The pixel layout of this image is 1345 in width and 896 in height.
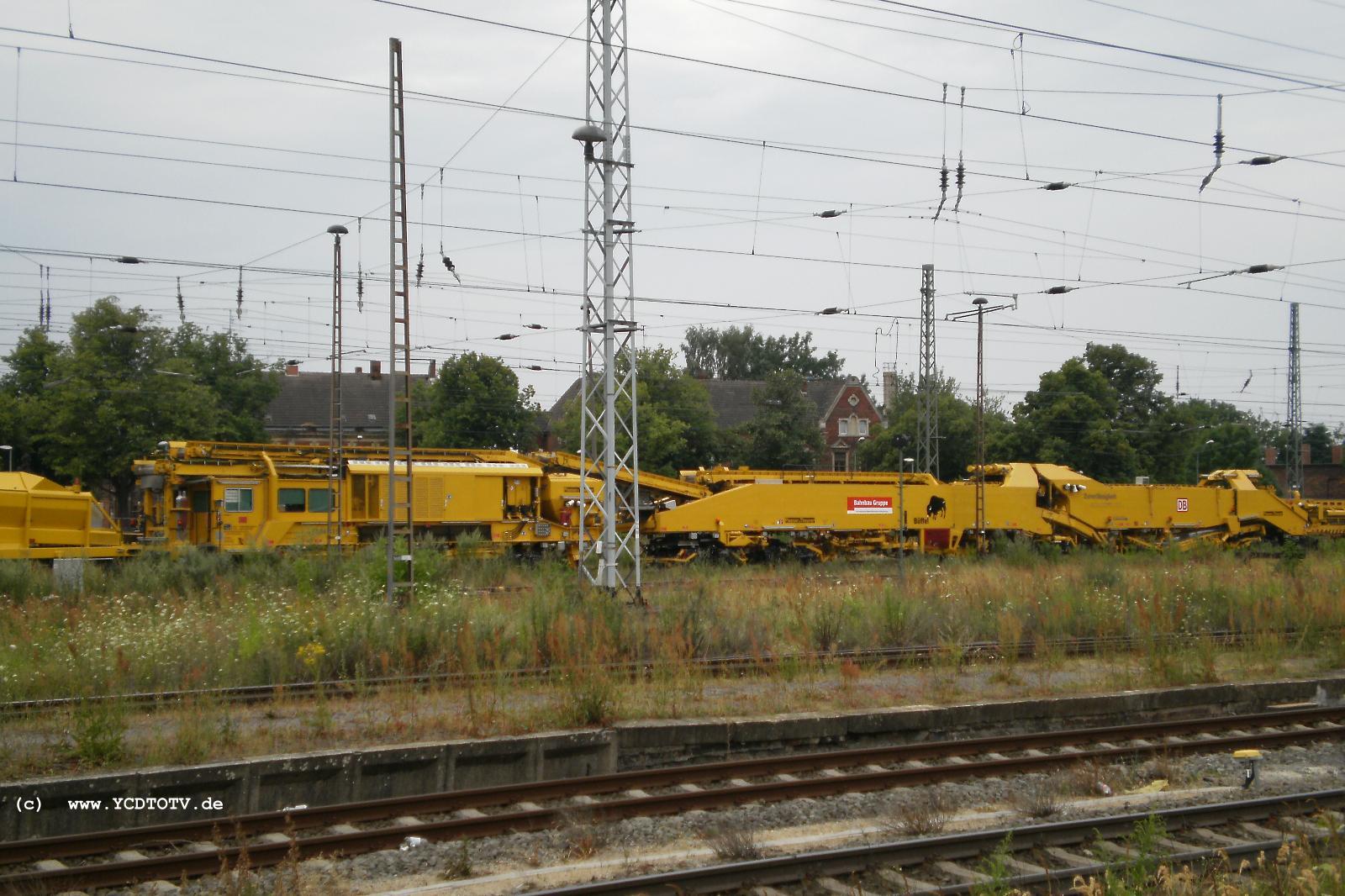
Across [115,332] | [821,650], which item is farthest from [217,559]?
[115,332]

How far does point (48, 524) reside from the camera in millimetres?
21141

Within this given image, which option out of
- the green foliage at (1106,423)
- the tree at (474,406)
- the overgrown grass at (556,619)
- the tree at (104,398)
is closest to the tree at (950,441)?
the green foliage at (1106,423)

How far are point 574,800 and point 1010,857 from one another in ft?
12.1

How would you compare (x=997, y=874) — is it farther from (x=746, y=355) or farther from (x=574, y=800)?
(x=746, y=355)

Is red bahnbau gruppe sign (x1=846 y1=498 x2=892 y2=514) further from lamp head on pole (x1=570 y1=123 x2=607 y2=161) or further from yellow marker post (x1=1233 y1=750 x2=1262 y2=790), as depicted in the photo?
yellow marker post (x1=1233 y1=750 x2=1262 y2=790)

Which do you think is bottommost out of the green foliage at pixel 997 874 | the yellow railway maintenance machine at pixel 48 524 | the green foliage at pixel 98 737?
the green foliage at pixel 997 874

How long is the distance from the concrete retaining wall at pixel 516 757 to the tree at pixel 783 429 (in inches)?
1689

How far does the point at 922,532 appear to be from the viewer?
30812mm

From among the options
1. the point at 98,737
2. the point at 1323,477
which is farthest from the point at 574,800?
the point at 1323,477

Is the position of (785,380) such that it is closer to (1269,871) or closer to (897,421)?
(897,421)

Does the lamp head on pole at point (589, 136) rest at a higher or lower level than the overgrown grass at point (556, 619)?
higher

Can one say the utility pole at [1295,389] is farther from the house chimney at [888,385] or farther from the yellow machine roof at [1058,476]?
the house chimney at [888,385]

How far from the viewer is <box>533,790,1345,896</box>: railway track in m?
7.03

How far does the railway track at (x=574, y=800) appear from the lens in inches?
291
